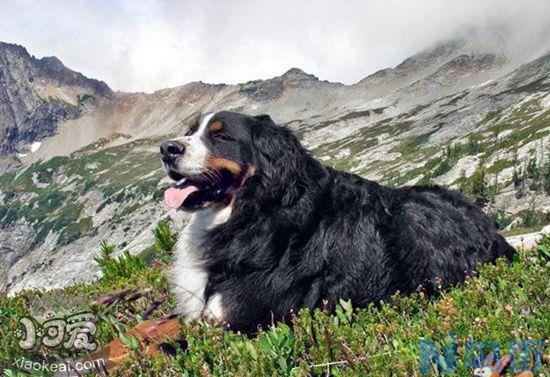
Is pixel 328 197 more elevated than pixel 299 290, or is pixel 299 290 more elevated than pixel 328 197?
pixel 328 197

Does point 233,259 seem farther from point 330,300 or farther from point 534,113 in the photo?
point 534,113

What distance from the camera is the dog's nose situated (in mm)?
6551

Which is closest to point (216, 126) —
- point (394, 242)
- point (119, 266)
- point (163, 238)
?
point (394, 242)

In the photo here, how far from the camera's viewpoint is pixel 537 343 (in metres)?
3.19

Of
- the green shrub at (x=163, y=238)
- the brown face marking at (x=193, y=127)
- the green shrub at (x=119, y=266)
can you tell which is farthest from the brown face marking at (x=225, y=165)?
the green shrub at (x=163, y=238)

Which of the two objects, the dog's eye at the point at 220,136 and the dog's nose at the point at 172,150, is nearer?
the dog's nose at the point at 172,150

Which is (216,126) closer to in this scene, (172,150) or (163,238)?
(172,150)

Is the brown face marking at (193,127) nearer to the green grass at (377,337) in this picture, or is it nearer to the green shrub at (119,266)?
the green grass at (377,337)

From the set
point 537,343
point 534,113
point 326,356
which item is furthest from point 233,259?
point 534,113

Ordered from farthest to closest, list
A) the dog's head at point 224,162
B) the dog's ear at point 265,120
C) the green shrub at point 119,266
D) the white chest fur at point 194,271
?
the green shrub at point 119,266 < the dog's ear at point 265,120 < the dog's head at point 224,162 < the white chest fur at point 194,271

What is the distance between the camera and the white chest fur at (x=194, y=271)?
6238 mm

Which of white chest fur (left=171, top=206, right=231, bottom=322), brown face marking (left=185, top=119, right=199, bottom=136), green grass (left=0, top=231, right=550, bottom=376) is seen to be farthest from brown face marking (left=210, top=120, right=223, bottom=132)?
green grass (left=0, top=231, right=550, bottom=376)

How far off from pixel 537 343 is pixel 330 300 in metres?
2.97

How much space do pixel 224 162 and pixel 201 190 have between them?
0.45 meters
